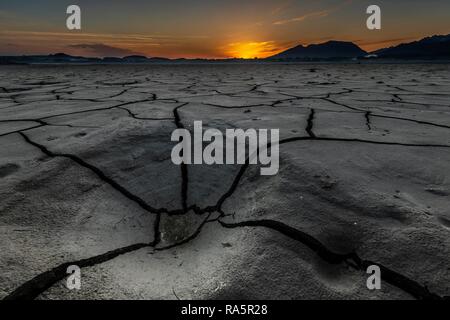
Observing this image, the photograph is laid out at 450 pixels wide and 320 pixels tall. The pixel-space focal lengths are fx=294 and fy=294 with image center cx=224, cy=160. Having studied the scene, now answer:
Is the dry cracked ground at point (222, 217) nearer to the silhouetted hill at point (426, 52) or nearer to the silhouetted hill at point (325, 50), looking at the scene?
the silhouetted hill at point (426, 52)

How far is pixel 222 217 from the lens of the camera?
0.89 meters

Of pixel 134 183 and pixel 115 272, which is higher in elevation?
pixel 134 183

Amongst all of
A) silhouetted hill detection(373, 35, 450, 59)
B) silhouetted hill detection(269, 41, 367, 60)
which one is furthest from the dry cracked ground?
silhouetted hill detection(269, 41, 367, 60)

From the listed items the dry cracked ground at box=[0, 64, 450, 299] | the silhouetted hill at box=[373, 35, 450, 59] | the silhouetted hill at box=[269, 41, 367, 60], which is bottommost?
the dry cracked ground at box=[0, 64, 450, 299]

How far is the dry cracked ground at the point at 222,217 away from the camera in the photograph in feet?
2.07

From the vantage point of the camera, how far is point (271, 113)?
74.9 inches

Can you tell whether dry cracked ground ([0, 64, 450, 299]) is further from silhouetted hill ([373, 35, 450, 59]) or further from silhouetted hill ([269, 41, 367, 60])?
silhouetted hill ([269, 41, 367, 60])

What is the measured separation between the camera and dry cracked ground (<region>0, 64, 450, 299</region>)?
2.07 ft

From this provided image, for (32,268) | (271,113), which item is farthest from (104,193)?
(271,113)

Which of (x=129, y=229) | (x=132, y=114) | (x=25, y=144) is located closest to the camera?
(x=129, y=229)

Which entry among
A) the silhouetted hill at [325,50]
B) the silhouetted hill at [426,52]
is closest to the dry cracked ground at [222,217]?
the silhouetted hill at [426,52]

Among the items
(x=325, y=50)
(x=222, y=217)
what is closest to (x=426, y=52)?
(x=222, y=217)
